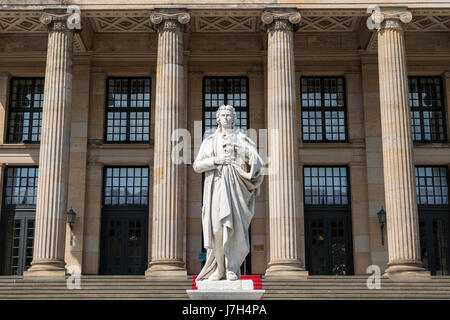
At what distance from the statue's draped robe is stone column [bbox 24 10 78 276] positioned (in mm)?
18797

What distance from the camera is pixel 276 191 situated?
26734mm

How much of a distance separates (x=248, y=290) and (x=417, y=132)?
27.6m

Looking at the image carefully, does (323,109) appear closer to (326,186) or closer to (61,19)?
(326,186)

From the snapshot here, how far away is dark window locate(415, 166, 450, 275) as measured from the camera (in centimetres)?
3238

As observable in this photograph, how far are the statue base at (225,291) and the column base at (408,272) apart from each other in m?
18.8

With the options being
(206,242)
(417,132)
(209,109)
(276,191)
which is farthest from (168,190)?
(206,242)

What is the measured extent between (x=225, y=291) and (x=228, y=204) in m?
1.17

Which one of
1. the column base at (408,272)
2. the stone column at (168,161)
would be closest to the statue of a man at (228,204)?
the stone column at (168,161)

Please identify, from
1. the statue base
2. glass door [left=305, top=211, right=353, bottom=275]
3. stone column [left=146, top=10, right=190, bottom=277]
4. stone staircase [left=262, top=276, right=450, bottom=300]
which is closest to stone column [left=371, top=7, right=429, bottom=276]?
stone staircase [left=262, top=276, right=450, bottom=300]

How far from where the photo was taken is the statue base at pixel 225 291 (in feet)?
26.6

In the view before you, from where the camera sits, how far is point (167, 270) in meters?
Result: 25.9

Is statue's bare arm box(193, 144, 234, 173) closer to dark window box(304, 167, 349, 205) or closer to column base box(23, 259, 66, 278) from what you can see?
column base box(23, 259, 66, 278)

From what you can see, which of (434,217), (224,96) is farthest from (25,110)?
(434,217)
